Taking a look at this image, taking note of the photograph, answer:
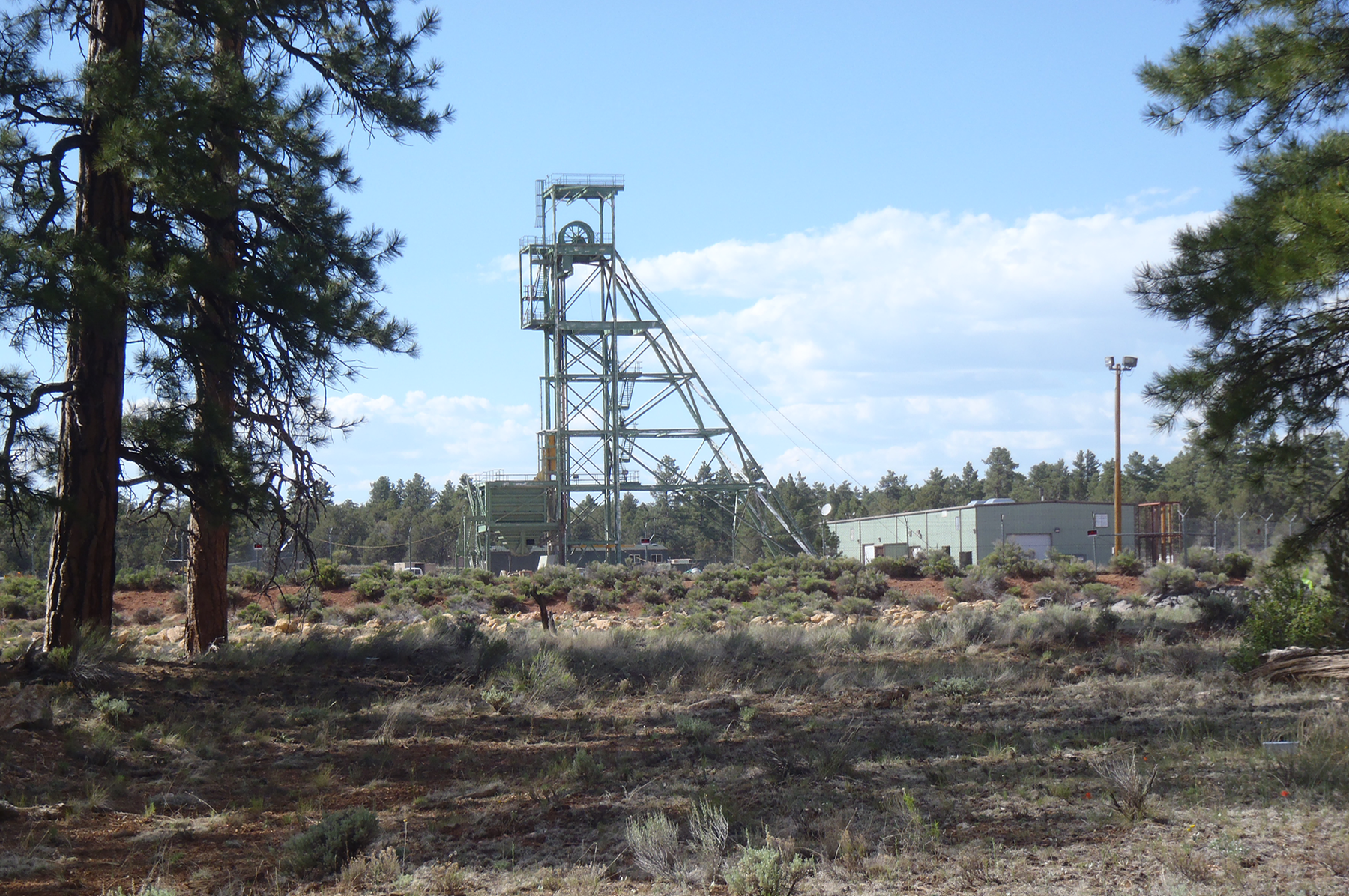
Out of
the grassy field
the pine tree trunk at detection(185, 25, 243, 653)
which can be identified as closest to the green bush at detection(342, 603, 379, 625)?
the grassy field

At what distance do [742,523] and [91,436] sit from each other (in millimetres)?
30457

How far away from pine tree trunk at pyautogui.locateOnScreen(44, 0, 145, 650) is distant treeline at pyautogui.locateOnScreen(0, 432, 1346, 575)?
399 mm

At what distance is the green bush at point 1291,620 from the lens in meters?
9.90

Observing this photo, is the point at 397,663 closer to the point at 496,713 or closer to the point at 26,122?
the point at 496,713

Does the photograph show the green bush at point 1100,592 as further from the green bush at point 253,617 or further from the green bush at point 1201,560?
the green bush at point 253,617

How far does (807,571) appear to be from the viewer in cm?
2958

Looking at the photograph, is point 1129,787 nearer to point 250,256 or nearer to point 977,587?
point 250,256

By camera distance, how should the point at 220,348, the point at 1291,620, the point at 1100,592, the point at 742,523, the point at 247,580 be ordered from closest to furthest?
1. the point at 220,348
2. the point at 1291,620
3. the point at 1100,592
4. the point at 247,580
5. the point at 742,523

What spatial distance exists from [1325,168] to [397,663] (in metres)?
9.74

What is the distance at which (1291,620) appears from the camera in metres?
10.3

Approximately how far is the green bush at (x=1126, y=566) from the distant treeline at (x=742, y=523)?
2.98 meters

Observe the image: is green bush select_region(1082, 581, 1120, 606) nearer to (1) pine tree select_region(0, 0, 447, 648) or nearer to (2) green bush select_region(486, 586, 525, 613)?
(2) green bush select_region(486, 586, 525, 613)

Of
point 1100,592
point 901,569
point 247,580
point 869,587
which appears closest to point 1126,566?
point 1100,592

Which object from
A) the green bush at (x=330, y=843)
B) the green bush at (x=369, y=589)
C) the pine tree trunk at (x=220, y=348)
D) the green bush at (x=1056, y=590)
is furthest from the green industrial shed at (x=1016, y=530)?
the green bush at (x=330, y=843)
